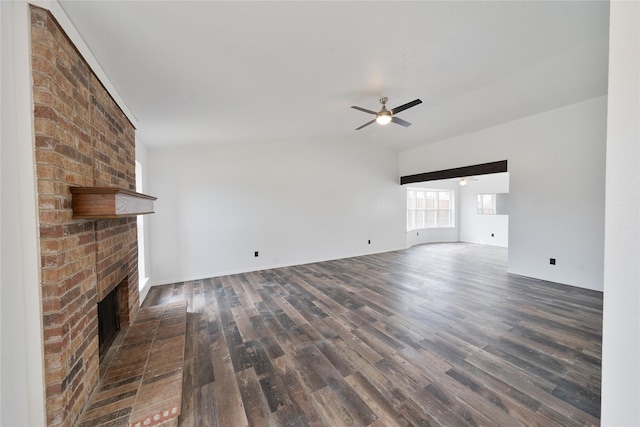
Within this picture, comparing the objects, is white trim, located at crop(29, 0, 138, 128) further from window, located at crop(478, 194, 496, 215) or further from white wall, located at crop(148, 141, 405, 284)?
window, located at crop(478, 194, 496, 215)

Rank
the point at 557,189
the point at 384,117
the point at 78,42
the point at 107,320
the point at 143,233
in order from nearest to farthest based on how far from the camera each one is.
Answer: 1. the point at 78,42
2. the point at 107,320
3. the point at 384,117
4. the point at 143,233
5. the point at 557,189

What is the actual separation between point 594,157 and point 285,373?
535cm

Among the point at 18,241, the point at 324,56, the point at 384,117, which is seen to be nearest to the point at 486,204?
the point at 384,117

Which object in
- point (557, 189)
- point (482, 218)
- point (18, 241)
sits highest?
point (557, 189)

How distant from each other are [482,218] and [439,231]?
150cm

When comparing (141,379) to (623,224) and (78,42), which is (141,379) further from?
(623,224)

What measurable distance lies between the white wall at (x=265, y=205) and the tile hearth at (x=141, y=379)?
2.26 metres

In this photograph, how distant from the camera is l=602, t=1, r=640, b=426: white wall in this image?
0.84 metres

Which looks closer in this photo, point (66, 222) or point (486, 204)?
point (66, 222)

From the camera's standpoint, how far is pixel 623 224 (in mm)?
875

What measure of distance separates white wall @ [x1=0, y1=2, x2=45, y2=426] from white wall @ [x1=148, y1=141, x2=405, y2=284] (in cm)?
342

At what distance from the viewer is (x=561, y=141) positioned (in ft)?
13.2

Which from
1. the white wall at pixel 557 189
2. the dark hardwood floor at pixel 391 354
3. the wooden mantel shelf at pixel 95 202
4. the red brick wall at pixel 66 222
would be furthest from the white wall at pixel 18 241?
the white wall at pixel 557 189

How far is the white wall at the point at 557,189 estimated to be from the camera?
371 centimetres
